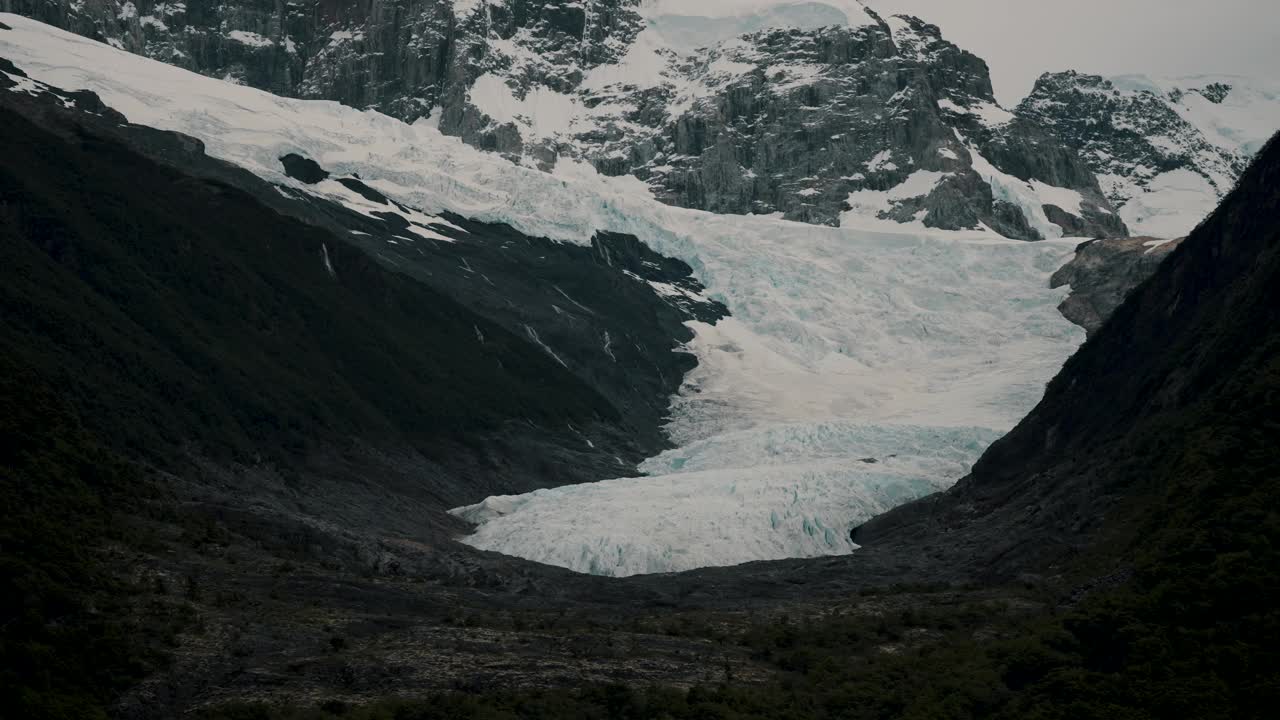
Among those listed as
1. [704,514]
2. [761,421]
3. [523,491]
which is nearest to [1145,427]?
[704,514]

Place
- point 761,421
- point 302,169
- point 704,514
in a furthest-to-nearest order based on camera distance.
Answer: point 302,169
point 761,421
point 704,514

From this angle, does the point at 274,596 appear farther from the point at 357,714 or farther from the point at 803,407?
the point at 803,407

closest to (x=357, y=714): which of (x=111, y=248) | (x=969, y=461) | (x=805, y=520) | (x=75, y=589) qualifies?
(x=75, y=589)

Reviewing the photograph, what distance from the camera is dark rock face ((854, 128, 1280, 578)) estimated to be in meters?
63.8

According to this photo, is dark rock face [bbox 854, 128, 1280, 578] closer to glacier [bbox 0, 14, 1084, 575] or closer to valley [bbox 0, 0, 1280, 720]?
valley [bbox 0, 0, 1280, 720]

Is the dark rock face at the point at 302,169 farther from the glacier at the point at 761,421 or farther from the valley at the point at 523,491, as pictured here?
the valley at the point at 523,491

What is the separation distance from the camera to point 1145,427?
74.8 metres

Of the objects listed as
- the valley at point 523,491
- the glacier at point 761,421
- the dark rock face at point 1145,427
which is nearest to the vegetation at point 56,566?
the valley at point 523,491

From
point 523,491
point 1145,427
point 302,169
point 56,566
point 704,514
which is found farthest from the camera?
point 302,169

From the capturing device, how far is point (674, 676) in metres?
54.1

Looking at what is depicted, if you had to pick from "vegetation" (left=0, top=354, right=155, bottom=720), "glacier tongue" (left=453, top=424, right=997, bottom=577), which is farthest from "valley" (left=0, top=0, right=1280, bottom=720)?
"glacier tongue" (left=453, top=424, right=997, bottom=577)

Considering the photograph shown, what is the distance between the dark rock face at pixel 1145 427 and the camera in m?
63.8

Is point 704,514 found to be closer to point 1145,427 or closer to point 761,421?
point 1145,427

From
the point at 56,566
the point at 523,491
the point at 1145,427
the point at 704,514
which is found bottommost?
the point at 523,491
